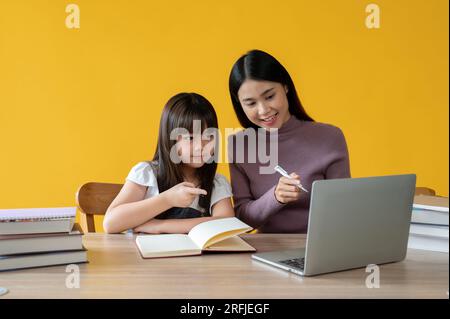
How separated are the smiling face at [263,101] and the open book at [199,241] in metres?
0.43

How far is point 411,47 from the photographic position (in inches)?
100

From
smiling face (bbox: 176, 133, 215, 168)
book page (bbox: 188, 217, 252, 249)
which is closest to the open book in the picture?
book page (bbox: 188, 217, 252, 249)

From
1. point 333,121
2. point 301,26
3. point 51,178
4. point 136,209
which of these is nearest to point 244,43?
point 301,26

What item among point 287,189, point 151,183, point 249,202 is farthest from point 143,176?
point 287,189

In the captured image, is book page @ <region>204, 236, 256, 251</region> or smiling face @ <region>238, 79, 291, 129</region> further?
smiling face @ <region>238, 79, 291, 129</region>

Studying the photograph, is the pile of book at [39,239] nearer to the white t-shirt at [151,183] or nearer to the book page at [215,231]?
the book page at [215,231]

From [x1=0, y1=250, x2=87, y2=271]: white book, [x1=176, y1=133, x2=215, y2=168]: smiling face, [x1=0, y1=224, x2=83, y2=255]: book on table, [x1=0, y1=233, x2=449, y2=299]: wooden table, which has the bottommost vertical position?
[x1=0, y1=233, x2=449, y2=299]: wooden table

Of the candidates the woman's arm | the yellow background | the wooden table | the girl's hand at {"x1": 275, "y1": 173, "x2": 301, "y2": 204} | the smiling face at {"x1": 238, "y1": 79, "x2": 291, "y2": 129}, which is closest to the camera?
the wooden table

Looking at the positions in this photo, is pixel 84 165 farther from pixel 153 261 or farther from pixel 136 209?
pixel 153 261

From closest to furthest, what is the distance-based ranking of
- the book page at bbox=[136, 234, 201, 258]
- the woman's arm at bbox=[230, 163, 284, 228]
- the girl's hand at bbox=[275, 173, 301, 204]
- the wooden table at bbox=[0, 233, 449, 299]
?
the wooden table at bbox=[0, 233, 449, 299] < the book page at bbox=[136, 234, 201, 258] < the girl's hand at bbox=[275, 173, 301, 204] < the woman's arm at bbox=[230, 163, 284, 228]

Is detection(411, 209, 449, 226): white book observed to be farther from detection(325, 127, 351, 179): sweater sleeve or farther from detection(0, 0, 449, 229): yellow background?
detection(0, 0, 449, 229): yellow background

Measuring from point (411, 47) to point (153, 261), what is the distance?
6.74ft

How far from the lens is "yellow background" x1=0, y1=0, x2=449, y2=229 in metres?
2.43

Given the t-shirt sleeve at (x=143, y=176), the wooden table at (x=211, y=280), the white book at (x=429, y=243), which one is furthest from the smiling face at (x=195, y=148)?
the white book at (x=429, y=243)
